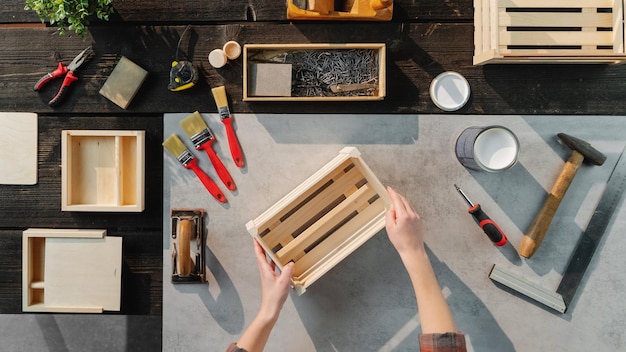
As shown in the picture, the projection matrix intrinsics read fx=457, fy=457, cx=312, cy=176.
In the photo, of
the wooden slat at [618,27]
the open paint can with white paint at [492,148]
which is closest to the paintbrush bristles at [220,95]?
the open paint can with white paint at [492,148]

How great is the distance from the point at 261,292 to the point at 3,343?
0.92m

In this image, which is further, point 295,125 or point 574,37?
point 295,125

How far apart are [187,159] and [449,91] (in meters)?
0.92

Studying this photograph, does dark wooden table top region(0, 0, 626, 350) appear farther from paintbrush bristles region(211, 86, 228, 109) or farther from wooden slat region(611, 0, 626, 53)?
wooden slat region(611, 0, 626, 53)

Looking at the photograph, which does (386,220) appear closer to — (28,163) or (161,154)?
(161,154)

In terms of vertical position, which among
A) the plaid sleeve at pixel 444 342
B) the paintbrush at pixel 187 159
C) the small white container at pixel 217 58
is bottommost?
the plaid sleeve at pixel 444 342

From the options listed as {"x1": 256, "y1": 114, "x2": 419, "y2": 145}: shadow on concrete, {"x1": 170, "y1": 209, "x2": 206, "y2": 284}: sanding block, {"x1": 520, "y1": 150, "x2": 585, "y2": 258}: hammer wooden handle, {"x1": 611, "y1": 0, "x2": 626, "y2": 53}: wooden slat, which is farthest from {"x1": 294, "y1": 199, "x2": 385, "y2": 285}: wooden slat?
{"x1": 611, "y1": 0, "x2": 626, "y2": 53}: wooden slat

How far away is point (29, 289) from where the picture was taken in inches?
61.2

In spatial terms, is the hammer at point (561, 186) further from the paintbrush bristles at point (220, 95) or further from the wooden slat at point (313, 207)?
the paintbrush bristles at point (220, 95)

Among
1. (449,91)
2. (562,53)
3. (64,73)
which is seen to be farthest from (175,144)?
(562,53)

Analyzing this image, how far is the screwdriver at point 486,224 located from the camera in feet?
4.92

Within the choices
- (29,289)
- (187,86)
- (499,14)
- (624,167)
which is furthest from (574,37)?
(29,289)

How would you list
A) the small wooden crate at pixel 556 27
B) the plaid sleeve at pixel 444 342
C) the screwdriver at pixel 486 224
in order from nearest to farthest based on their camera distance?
the plaid sleeve at pixel 444 342 < the small wooden crate at pixel 556 27 < the screwdriver at pixel 486 224

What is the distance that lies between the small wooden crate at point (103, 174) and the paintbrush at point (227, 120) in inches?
10.5
